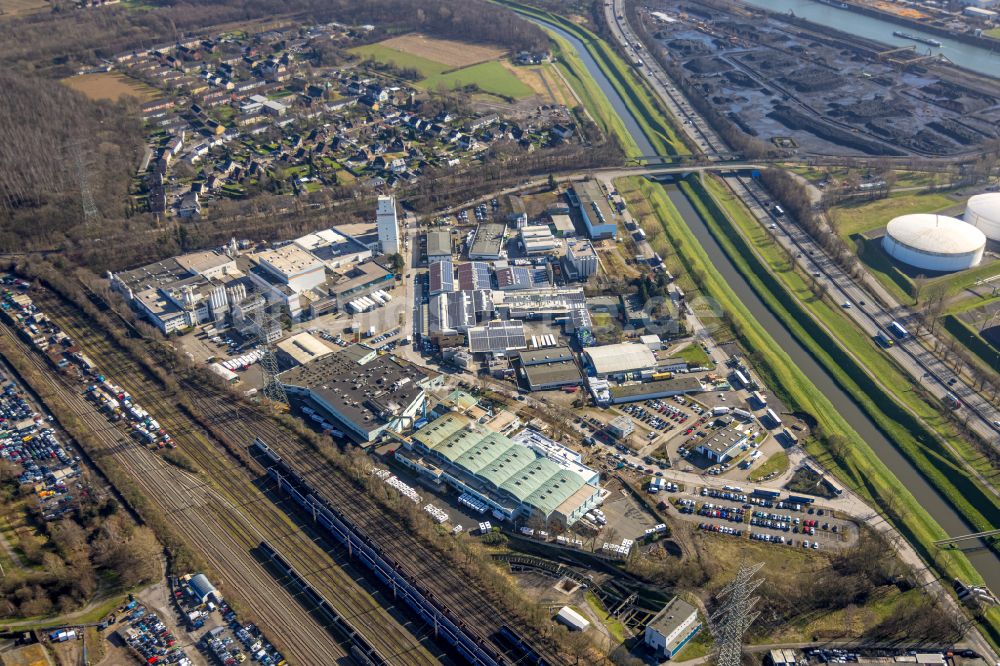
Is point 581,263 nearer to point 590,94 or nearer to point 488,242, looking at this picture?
point 488,242

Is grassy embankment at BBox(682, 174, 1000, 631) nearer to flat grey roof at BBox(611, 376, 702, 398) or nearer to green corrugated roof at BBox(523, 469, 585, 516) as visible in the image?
flat grey roof at BBox(611, 376, 702, 398)

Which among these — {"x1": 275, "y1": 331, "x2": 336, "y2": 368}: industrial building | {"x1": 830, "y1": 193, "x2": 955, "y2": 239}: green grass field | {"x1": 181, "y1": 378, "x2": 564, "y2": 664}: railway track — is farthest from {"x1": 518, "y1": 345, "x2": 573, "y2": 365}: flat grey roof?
{"x1": 830, "y1": 193, "x2": 955, "y2": 239}: green grass field

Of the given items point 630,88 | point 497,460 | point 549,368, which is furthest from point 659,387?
point 630,88

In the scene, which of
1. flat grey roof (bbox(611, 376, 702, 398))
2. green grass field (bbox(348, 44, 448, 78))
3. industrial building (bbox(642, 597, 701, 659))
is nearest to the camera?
industrial building (bbox(642, 597, 701, 659))

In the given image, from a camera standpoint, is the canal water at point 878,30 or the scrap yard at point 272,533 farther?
the canal water at point 878,30

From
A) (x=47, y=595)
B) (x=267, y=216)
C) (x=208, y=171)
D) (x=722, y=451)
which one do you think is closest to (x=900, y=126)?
(x=722, y=451)

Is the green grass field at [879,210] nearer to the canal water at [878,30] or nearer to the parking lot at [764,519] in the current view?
the parking lot at [764,519]

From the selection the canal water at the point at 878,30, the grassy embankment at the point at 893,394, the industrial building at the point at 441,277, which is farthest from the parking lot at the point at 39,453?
the canal water at the point at 878,30

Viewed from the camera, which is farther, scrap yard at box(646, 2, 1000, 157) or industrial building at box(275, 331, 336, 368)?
scrap yard at box(646, 2, 1000, 157)
